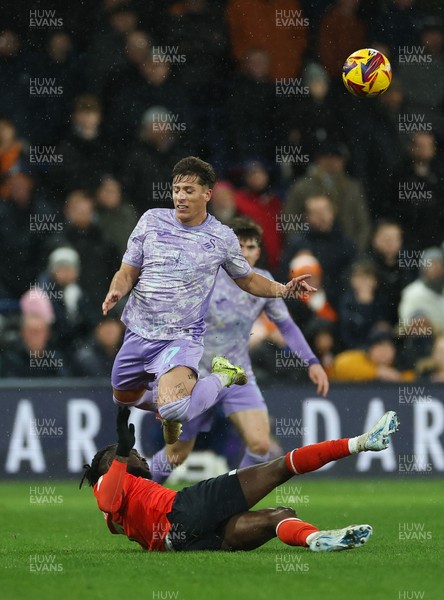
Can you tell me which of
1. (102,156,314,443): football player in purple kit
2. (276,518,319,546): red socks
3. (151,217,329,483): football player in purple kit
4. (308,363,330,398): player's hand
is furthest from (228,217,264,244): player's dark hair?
(276,518,319,546): red socks

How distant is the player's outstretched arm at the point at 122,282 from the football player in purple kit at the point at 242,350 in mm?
1899

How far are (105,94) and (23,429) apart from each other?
4012mm

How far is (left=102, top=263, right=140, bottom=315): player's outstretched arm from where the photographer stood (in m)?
8.92

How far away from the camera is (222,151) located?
51.3 feet

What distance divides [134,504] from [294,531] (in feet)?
3.21

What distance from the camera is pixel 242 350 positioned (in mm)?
11633

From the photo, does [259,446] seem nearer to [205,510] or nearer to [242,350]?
[242,350]

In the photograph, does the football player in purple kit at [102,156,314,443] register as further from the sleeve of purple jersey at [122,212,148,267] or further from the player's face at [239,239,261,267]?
the player's face at [239,239,261,267]

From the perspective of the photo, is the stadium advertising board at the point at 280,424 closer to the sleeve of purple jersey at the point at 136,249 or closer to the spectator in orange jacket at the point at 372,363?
the spectator in orange jacket at the point at 372,363

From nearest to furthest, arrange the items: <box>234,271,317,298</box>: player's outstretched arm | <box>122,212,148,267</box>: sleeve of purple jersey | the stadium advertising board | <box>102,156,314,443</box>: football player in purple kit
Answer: <box>102,156,314,443</box>: football player in purple kit < <box>122,212,148,267</box>: sleeve of purple jersey < <box>234,271,317,298</box>: player's outstretched arm < the stadium advertising board

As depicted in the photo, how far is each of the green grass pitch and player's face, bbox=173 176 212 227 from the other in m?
2.30

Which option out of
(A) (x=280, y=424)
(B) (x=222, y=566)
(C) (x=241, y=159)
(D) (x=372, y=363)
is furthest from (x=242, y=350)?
(C) (x=241, y=159)

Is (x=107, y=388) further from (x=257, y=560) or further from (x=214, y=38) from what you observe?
(x=257, y=560)

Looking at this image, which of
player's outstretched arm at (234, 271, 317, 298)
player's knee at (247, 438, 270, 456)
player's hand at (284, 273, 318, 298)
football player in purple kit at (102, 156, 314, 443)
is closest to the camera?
player's hand at (284, 273, 318, 298)
